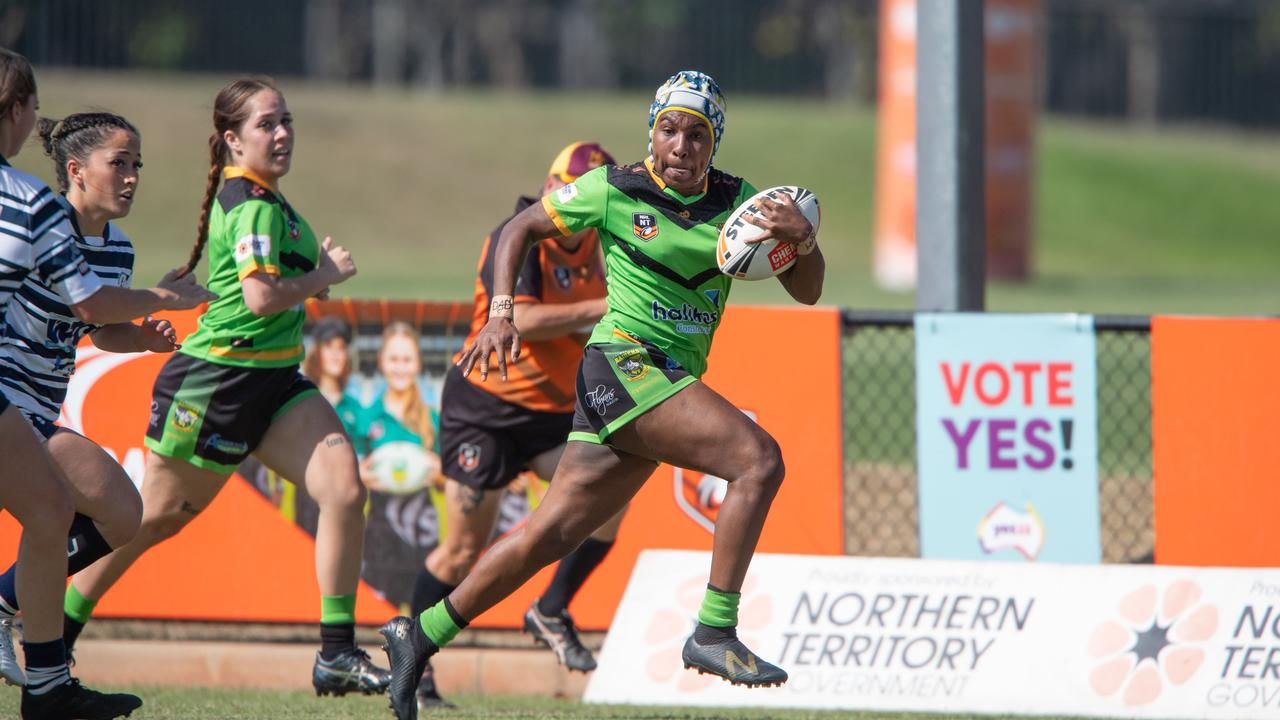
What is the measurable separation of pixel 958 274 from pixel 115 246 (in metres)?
3.86

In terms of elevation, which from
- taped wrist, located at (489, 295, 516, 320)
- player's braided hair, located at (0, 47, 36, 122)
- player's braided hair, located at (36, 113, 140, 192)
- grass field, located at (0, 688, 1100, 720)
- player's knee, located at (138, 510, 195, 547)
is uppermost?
player's braided hair, located at (0, 47, 36, 122)

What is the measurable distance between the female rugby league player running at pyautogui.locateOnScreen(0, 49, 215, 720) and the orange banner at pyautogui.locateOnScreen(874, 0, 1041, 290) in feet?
61.1

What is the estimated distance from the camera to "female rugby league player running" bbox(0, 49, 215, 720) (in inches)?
161

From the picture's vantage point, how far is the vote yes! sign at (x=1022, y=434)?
6.23 m

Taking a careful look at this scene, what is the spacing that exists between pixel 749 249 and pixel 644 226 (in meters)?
0.38

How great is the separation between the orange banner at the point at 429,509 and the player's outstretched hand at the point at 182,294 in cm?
176

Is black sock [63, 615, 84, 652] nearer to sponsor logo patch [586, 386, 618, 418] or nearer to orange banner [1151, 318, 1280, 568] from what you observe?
sponsor logo patch [586, 386, 618, 418]

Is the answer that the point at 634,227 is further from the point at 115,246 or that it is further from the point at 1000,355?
the point at 1000,355

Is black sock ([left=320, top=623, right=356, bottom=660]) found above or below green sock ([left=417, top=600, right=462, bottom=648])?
below

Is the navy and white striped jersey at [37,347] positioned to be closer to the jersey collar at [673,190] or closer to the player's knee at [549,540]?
the player's knee at [549,540]

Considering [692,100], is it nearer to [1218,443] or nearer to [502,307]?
[502,307]

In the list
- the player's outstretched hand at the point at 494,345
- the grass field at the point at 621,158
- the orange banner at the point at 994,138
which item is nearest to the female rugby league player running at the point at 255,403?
the player's outstretched hand at the point at 494,345

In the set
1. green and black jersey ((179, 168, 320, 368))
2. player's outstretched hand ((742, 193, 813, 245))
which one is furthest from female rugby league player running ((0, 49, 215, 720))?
player's outstretched hand ((742, 193, 813, 245))

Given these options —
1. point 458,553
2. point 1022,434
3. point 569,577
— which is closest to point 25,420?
point 458,553
